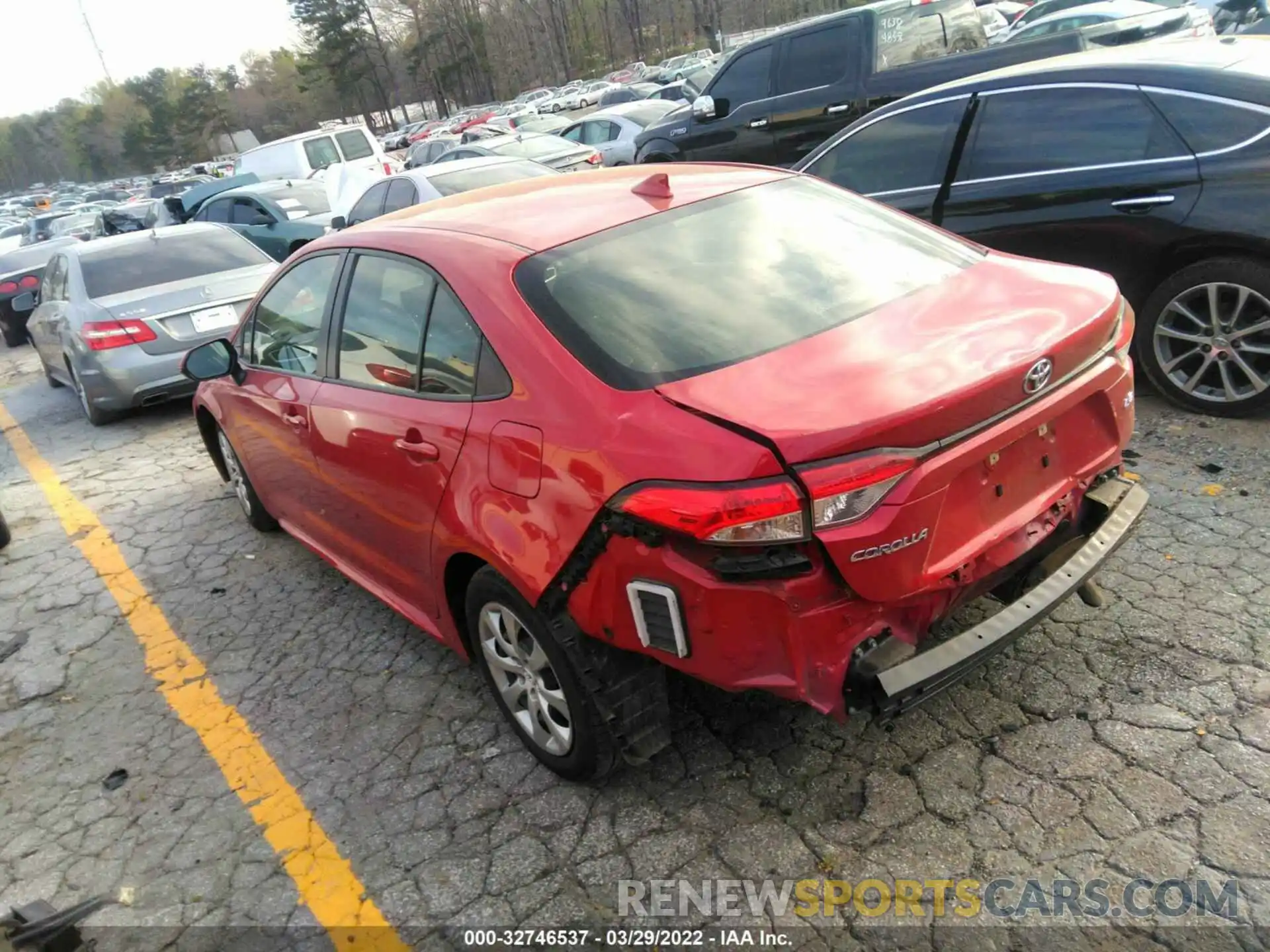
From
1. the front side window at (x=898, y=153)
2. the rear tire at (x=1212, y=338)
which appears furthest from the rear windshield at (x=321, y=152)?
the rear tire at (x=1212, y=338)

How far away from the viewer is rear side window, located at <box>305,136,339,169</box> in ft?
61.5

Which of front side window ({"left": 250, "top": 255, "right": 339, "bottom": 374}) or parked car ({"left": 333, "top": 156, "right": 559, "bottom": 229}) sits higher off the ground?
parked car ({"left": 333, "top": 156, "right": 559, "bottom": 229})

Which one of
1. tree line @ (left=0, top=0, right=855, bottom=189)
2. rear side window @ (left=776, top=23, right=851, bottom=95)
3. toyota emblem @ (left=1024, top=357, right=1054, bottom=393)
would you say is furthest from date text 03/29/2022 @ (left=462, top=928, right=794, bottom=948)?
tree line @ (left=0, top=0, right=855, bottom=189)

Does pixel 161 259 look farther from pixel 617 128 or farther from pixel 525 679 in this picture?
pixel 617 128

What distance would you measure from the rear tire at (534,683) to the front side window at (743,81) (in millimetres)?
8205

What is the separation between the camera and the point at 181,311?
24.6 ft

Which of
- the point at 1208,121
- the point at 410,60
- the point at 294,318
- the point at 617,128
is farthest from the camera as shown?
the point at 410,60

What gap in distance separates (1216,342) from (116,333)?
300 inches

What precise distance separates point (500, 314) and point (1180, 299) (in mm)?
3437

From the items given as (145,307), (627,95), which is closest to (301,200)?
(145,307)

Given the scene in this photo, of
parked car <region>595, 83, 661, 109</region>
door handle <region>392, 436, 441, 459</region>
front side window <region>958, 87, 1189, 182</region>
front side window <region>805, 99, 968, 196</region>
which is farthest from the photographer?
parked car <region>595, 83, 661, 109</region>

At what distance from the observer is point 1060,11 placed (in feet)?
45.2

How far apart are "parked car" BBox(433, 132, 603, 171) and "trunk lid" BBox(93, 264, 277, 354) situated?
6867 mm

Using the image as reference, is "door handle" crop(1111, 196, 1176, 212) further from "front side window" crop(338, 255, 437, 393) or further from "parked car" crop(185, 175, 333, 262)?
"parked car" crop(185, 175, 333, 262)
